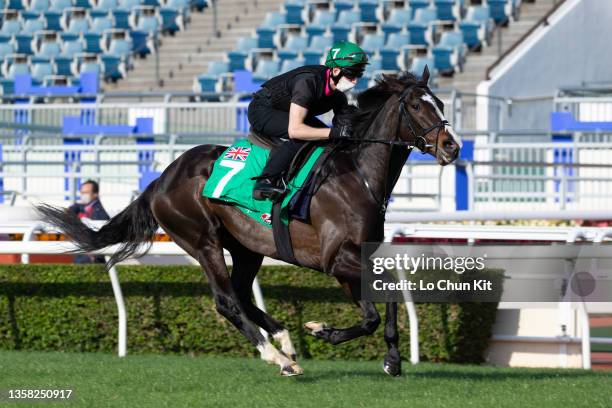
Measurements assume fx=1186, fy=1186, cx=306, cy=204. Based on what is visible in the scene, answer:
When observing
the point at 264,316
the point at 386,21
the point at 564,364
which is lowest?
the point at 564,364

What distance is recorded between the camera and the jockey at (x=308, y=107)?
21.4 feet

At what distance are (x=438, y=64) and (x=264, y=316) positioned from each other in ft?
40.6

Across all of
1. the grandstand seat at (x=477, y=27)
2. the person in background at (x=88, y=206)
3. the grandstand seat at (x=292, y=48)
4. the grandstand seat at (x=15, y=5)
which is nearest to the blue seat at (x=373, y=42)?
the grandstand seat at (x=292, y=48)

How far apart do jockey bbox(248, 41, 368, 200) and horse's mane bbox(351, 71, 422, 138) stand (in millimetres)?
65

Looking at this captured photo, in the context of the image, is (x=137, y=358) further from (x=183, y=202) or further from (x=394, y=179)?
(x=394, y=179)

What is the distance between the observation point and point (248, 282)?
23.8ft

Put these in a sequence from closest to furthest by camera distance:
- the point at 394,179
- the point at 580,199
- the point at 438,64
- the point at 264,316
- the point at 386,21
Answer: the point at 394,179
the point at 264,316
the point at 580,199
the point at 438,64
the point at 386,21

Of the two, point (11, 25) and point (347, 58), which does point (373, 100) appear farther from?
point (11, 25)

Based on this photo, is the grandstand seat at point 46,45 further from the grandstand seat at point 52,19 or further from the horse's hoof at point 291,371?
the horse's hoof at point 291,371


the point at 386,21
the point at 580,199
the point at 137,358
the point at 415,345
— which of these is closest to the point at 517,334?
the point at 415,345

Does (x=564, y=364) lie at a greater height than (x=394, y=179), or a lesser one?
lesser

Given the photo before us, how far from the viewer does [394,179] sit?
649 cm

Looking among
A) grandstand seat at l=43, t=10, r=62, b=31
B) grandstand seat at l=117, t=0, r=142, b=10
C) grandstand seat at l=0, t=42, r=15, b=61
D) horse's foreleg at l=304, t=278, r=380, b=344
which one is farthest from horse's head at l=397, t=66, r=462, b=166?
grandstand seat at l=43, t=10, r=62, b=31

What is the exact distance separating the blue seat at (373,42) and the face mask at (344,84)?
13.0m
